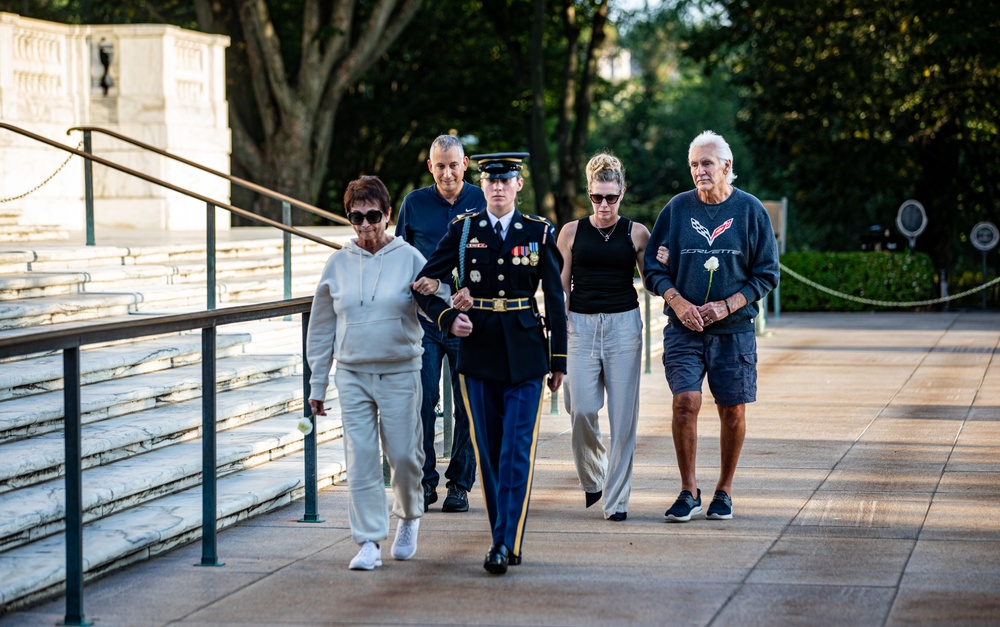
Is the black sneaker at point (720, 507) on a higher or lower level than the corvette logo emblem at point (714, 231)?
lower

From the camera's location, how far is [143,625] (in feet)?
18.0

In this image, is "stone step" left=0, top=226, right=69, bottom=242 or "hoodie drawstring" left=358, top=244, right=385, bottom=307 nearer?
"hoodie drawstring" left=358, top=244, right=385, bottom=307

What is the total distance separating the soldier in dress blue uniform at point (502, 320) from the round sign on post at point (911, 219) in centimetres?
2191

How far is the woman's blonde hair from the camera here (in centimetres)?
729

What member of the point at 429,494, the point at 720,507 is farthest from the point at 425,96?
the point at 720,507

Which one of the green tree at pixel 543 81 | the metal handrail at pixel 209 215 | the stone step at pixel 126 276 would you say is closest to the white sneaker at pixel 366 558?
the metal handrail at pixel 209 215

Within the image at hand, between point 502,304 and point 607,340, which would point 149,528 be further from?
point 607,340

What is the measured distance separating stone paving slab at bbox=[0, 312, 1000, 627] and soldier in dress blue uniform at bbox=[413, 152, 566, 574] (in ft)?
1.89

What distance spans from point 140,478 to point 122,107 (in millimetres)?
13350

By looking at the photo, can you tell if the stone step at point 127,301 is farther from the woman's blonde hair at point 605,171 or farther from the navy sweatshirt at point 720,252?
the navy sweatshirt at point 720,252

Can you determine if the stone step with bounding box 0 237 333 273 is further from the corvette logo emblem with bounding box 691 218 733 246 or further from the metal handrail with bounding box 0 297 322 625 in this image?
the corvette logo emblem with bounding box 691 218 733 246

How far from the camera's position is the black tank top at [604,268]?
750 cm

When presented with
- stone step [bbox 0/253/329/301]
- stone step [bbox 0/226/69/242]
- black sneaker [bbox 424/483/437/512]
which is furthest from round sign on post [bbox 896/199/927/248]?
black sneaker [bbox 424/483/437/512]

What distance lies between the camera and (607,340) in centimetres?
747
